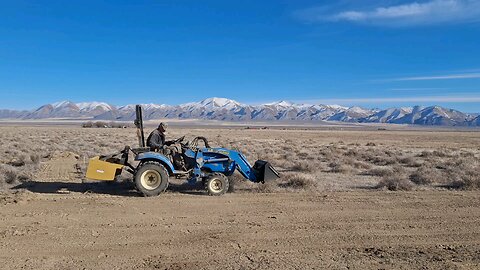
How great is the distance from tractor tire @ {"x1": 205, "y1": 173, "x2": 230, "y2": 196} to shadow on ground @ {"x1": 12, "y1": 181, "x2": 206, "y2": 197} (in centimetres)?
50

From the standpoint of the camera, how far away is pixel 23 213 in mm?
10164

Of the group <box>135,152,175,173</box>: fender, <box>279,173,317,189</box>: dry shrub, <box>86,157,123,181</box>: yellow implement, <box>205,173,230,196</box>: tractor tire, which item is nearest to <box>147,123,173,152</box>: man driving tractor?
<box>135,152,175,173</box>: fender

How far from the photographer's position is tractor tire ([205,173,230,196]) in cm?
1259

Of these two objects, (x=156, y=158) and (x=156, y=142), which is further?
(x=156, y=142)

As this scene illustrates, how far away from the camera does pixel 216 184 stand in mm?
12719

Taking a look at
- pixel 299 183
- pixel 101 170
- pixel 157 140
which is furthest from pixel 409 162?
pixel 101 170

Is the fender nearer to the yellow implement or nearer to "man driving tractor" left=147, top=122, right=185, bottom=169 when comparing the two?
"man driving tractor" left=147, top=122, right=185, bottom=169

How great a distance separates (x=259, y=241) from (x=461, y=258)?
128 inches

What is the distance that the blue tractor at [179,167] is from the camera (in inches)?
487

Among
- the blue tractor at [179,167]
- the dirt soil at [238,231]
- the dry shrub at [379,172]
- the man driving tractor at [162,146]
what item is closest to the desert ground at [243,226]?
the dirt soil at [238,231]

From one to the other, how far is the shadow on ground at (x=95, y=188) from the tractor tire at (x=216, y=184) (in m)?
0.50

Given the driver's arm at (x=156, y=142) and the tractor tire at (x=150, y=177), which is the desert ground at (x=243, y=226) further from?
the driver's arm at (x=156, y=142)

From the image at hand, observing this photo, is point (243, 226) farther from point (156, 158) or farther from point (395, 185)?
point (395, 185)

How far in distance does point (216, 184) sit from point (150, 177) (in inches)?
70.8
